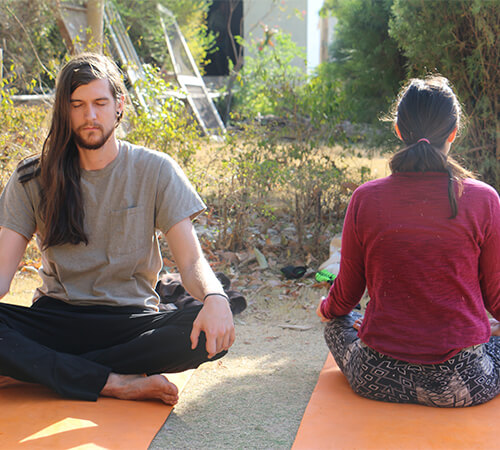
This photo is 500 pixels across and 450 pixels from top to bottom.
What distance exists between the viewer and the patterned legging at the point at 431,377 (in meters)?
2.46

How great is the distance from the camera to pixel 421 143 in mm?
2438

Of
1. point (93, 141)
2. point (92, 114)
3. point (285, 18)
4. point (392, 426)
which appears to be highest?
point (285, 18)

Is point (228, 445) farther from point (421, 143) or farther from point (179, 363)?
point (421, 143)

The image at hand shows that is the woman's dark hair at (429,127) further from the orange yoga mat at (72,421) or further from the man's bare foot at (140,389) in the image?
the orange yoga mat at (72,421)

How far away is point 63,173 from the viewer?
2.77 m

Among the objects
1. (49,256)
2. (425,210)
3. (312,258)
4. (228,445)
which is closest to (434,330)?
(425,210)

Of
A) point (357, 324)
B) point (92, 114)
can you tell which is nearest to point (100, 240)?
point (92, 114)

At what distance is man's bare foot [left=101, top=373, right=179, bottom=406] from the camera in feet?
8.76

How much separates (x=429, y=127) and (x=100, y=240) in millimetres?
1529

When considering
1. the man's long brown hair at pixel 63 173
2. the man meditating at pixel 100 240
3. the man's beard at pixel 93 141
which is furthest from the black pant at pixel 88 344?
the man's beard at pixel 93 141

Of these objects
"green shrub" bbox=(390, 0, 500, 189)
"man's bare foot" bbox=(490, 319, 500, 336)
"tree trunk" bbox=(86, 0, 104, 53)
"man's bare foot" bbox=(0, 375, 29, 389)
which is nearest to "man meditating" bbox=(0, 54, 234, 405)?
"man's bare foot" bbox=(0, 375, 29, 389)

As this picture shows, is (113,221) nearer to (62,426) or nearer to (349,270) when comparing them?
(62,426)

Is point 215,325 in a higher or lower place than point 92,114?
lower

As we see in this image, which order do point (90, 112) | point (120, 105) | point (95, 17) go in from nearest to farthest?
point (90, 112), point (120, 105), point (95, 17)
